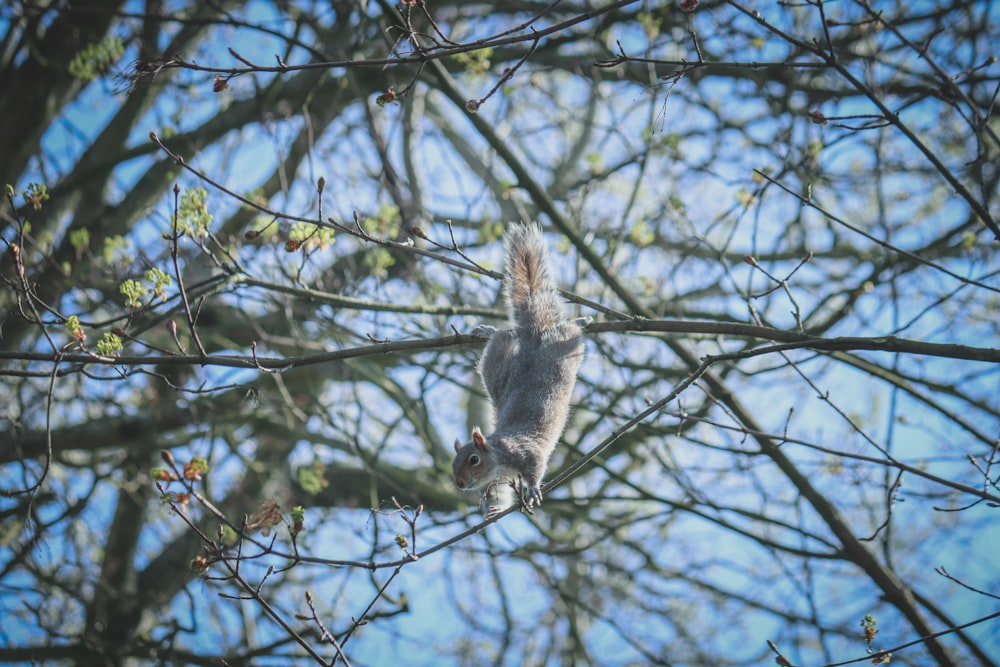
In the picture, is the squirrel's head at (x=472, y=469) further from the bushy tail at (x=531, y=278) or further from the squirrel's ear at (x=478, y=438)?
the bushy tail at (x=531, y=278)

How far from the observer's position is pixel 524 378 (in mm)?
3701

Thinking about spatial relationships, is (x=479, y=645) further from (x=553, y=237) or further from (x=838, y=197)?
(x=838, y=197)

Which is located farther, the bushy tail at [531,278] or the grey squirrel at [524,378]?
the bushy tail at [531,278]

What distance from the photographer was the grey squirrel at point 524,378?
11.5 ft

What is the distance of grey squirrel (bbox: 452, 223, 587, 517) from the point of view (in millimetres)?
3500

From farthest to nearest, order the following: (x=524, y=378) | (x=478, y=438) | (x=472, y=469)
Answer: (x=524, y=378)
(x=472, y=469)
(x=478, y=438)

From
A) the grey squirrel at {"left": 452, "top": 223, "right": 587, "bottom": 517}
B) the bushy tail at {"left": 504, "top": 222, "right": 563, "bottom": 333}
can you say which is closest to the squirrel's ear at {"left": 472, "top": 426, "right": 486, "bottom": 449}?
the grey squirrel at {"left": 452, "top": 223, "right": 587, "bottom": 517}

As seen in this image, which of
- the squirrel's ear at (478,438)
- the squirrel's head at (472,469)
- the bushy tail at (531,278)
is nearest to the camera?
the squirrel's ear at (478,438)

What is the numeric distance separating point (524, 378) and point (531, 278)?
1.73 feet

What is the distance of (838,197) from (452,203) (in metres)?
3.21

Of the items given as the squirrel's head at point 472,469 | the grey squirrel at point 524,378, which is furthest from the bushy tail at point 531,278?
the squirrel's head at point 472,469

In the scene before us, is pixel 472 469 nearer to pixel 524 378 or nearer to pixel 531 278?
pixel 524 378

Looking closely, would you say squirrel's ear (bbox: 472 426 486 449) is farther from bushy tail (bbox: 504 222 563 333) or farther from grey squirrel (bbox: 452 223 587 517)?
bushy tail (bbox: 504 222 563 333)

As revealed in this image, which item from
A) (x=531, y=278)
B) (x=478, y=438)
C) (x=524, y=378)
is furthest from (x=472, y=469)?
(x=531, y=278)
